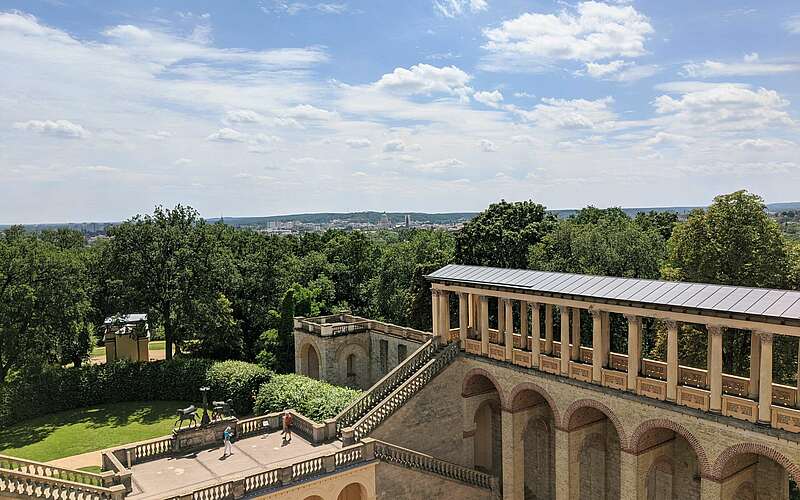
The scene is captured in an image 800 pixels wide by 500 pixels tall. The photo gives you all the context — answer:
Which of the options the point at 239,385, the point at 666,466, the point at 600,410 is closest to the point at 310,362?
the point at 239,385

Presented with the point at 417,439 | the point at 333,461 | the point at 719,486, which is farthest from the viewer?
the point at 417,439

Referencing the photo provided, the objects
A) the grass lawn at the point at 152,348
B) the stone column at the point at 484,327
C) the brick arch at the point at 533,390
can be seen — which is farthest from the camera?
the grass lawn at the point at 152,348

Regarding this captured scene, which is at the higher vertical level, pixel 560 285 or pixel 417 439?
pixel 560 285

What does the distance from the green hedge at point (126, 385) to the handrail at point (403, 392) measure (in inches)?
713

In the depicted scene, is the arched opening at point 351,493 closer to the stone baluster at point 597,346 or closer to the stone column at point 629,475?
the stone column at point 629,475

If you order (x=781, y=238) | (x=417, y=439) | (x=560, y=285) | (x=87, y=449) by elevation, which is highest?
(x=781, y=238)

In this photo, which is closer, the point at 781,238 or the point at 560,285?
the point at 560,285

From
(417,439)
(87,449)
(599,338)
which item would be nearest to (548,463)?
(417,439)

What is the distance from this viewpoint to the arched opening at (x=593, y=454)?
28219 millimetres

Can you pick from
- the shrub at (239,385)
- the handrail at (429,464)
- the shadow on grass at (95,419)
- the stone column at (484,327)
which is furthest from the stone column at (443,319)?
the shadow on grass at (95,419)

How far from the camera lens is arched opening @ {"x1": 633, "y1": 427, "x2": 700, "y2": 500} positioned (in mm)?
25516

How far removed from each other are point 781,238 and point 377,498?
2549 centimetres

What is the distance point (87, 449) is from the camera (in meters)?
Answer: 39.7

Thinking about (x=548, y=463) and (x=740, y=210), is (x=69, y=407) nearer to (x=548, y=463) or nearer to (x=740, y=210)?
(x=548, y=463)
